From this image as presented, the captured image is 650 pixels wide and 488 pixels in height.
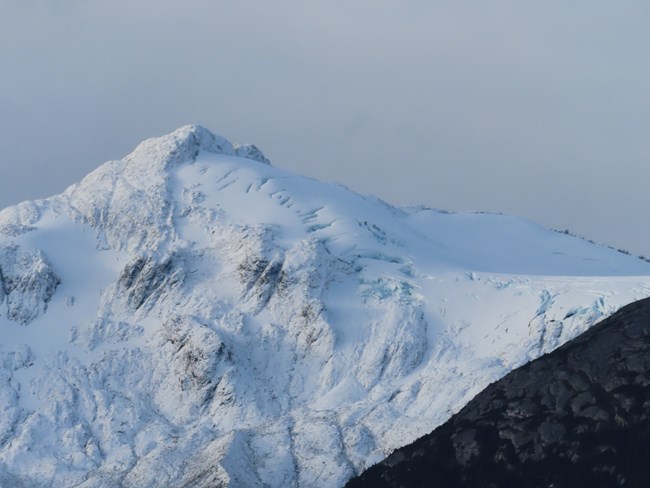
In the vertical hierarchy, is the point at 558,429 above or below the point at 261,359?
above

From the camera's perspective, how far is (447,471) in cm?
5709

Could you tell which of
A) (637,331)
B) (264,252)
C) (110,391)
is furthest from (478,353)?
(637,331)

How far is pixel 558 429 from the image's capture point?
55.8 meters

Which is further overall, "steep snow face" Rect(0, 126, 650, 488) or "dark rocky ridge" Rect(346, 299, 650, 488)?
"steep snow face" Rect(0, 126, 650, 488)

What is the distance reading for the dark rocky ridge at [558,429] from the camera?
5519cm

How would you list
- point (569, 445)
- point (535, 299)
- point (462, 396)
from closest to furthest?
point (569, 445) → point (462, 396) → point (535, 299)

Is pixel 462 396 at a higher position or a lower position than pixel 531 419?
lower

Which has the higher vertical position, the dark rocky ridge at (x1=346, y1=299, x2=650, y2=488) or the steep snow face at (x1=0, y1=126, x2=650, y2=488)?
the dark rocky ridge at (x1=346, y1=299, x2=650, y2=488)

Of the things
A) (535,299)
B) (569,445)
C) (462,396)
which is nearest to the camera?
(569,445)

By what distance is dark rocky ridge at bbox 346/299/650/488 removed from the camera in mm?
55188

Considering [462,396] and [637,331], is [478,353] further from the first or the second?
[637,331]

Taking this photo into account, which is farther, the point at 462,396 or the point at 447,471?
the point at 462,396

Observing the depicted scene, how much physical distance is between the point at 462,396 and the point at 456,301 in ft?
59.0

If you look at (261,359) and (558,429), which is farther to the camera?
(261,359)
